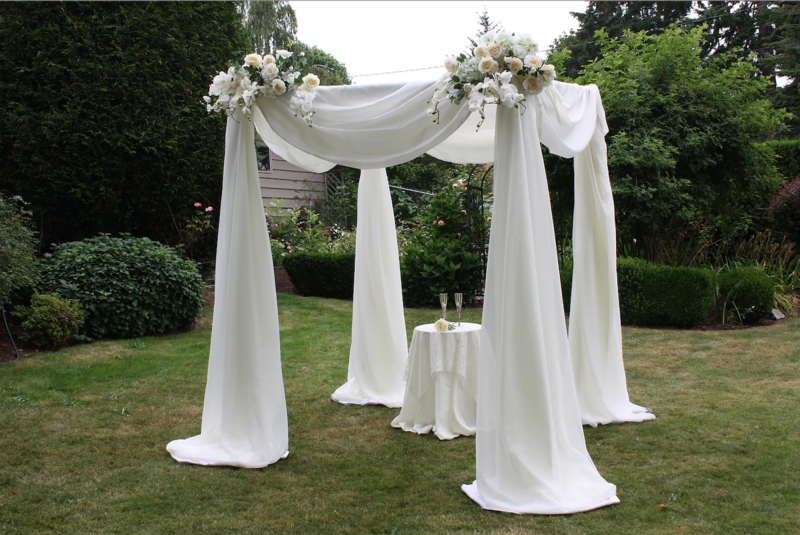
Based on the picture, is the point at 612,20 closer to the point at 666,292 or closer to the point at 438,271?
the point at 438,271

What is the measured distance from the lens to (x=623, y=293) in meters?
8.59

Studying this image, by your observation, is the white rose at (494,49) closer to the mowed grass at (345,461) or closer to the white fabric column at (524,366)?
the white fabric column at (524,366)

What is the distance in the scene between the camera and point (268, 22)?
56.0 ft

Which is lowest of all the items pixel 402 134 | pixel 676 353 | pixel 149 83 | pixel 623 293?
pixel 676 353

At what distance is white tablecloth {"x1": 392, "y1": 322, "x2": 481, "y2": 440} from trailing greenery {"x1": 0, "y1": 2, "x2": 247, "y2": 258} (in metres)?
5.69

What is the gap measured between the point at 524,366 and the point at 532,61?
1.67 metres

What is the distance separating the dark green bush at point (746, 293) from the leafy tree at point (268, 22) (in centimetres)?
1196

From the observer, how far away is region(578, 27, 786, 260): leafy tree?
9.08 metres

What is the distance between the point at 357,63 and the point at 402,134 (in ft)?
73.7

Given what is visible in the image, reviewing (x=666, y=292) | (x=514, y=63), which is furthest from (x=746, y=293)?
(x=514, y=63)

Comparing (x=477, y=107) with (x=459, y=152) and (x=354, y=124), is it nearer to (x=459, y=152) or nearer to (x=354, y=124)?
(x=354, y=124)

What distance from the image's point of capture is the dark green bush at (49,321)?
23.7 feet

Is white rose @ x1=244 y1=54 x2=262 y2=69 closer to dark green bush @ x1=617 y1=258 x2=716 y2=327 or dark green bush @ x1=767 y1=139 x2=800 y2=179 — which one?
dark green bush @ x1=617 y1=258 x2=716 y2=327

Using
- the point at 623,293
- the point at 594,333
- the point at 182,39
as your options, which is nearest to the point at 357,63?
the point at 182,39
